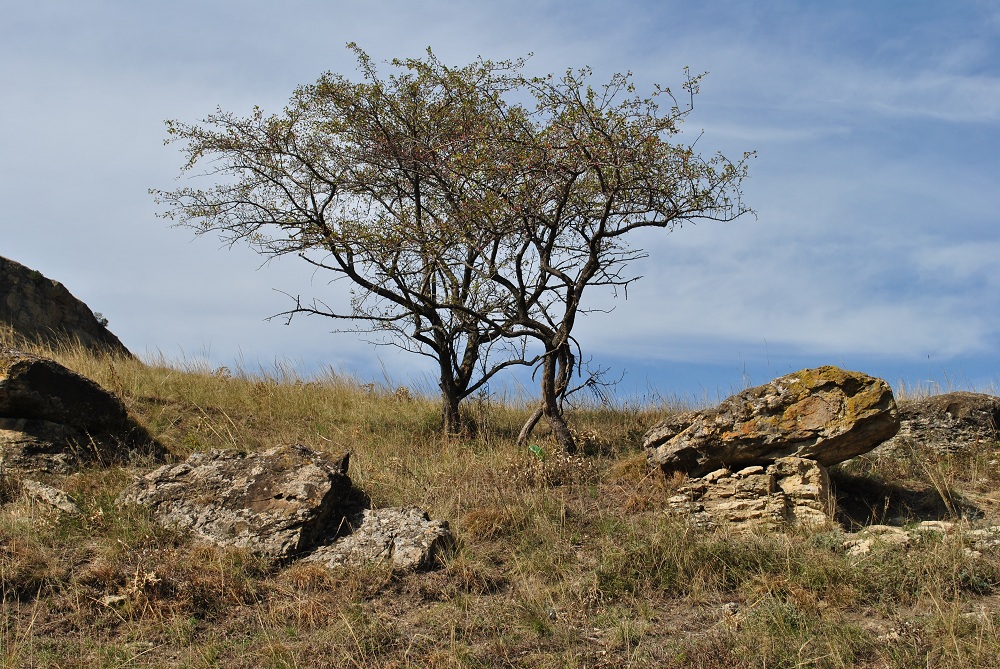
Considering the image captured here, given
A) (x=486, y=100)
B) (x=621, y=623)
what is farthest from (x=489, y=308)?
(x=621, y=623)

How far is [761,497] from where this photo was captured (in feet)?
28.5

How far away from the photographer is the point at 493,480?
9625 millimetres

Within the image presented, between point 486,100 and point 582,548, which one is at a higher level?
point 486,100

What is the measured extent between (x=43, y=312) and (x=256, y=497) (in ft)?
31.4

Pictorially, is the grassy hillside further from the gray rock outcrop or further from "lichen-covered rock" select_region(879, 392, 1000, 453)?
"lichen-covered rock" select_region(879, 392, 1000, 453)

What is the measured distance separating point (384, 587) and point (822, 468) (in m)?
4.80

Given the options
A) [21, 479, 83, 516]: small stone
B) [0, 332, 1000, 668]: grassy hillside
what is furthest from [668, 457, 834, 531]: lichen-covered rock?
[21, 479, 83, 516]: small stone

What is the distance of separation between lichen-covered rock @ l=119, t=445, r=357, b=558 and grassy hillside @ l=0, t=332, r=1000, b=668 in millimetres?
258

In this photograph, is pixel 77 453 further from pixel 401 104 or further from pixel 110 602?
pixel 401 104

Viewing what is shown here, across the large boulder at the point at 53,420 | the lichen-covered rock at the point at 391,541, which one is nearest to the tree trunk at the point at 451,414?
the large boulder at the point at 53,420

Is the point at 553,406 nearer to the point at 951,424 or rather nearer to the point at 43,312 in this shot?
the point at 951,424

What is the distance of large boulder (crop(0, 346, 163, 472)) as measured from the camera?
30.9ft

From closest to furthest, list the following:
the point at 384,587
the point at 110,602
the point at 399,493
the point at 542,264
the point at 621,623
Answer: the point at 621,623, the point at 110,602, the point at 384,587, the point at 399,493, the point at 542,264

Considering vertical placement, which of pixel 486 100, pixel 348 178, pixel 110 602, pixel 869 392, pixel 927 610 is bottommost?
pixel 927 610
